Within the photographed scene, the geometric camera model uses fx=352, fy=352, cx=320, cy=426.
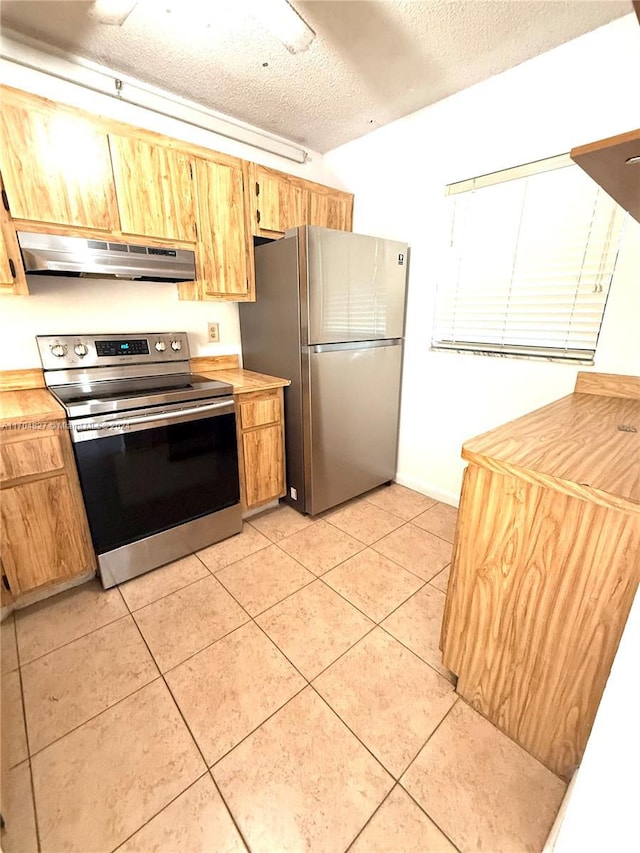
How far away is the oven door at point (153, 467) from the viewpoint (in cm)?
156

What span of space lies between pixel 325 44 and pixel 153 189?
3.41 feet

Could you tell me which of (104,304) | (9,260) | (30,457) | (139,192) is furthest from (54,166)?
(30,457)

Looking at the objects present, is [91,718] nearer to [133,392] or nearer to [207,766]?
[207,766]

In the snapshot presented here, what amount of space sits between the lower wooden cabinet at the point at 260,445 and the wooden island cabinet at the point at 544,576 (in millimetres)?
1340

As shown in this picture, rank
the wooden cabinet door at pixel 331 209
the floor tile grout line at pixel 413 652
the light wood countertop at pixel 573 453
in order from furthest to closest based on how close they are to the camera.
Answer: the wooden cabinet door at pixel 331 209, the floor tile grout line at pixel 413 652, the light wood countertop at pixel 573 453

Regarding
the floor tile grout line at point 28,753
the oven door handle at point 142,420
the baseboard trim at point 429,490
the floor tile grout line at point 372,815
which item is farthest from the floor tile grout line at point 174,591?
the baseboard trim at point 429,490

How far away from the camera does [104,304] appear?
1961 millimetres

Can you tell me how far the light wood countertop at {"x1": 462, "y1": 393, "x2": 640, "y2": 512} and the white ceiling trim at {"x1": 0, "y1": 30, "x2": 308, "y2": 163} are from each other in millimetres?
2470

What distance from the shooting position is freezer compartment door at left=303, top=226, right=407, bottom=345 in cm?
190

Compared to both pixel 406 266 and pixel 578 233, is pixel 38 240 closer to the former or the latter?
pixel 406 266

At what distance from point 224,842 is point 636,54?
3.11 m

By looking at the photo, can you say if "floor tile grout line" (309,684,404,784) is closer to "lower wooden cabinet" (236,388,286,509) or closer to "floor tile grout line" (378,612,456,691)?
"floor tile grout line" (378,612,456,691)

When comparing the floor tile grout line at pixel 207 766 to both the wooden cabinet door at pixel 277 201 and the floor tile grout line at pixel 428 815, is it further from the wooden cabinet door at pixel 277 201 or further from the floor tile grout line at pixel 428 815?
the wooden cabinet door at pixel 277 201

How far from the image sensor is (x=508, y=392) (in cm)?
205
